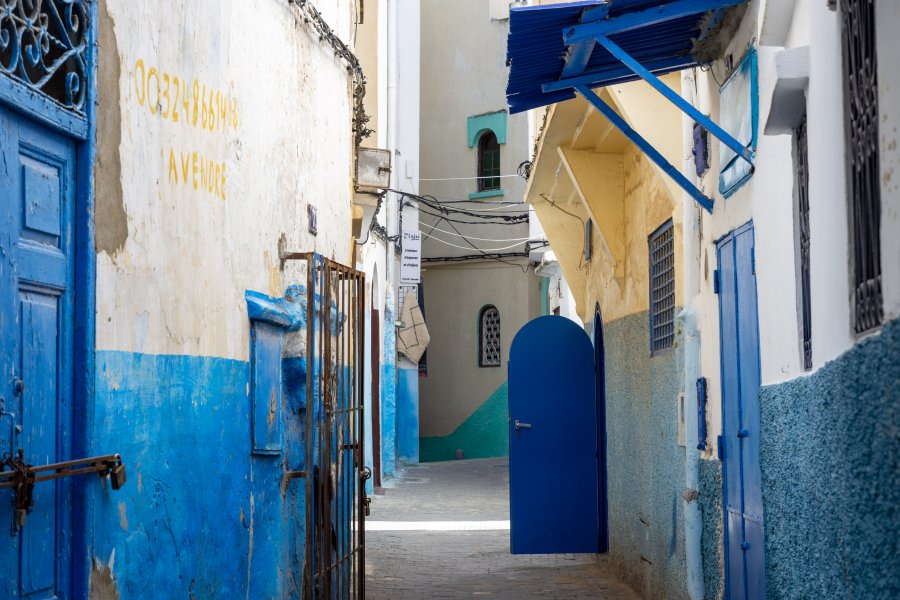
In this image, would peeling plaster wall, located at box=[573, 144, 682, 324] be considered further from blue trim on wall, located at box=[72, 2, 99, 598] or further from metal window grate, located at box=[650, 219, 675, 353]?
blue trim on wall, located at box=[72, 2, 99, 598]

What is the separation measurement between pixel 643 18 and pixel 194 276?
2567 mm

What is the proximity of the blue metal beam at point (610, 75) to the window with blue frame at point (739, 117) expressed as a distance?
1.31ft

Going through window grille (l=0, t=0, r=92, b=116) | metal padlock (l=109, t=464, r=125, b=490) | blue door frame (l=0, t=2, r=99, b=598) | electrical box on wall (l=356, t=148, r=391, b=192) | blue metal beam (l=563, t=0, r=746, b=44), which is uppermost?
electrical box on wall (l=356, t=148, r=391, b=192)

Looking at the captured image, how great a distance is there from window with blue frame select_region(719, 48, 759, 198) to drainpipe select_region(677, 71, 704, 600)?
0.79m

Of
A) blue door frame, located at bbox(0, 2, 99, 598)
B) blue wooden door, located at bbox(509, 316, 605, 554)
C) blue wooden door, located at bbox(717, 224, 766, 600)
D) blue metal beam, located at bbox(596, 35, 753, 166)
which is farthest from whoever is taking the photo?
blue wooden door, located at bbox(509, 316, 605, 554)

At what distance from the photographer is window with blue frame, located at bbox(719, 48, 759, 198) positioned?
5754 millimetres

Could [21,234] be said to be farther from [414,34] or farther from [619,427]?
[414,34]

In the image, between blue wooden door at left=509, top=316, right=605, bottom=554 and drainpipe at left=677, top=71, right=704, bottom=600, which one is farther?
blue wooden door at left=509, top=316, right=605, bottom=554

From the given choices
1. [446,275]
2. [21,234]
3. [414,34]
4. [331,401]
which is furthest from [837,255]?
[446,275]

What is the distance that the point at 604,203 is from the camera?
34.6 feet

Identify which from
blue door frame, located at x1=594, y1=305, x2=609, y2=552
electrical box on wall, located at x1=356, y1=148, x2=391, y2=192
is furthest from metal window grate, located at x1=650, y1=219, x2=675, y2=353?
electrical box on wall, located at x1=356, y1=148, x2=391, y2=192

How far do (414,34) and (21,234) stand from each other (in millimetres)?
19029

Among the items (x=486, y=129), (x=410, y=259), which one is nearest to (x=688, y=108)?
(x=410, y=259)

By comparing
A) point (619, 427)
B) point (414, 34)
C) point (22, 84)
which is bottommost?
point (619, 427)
